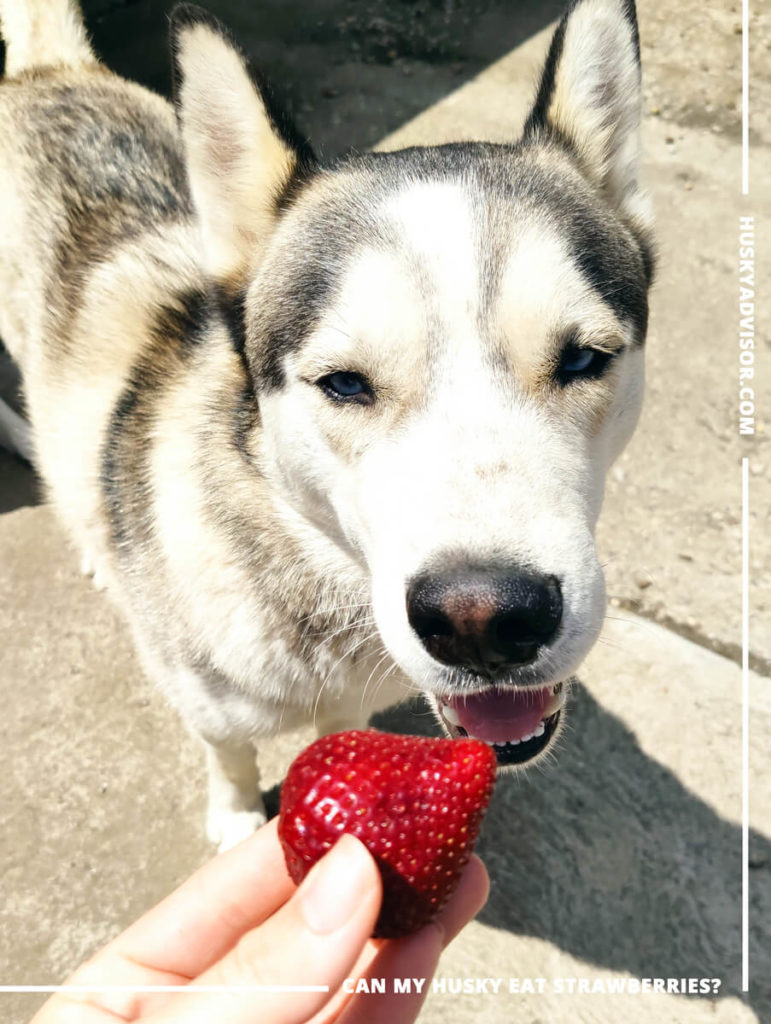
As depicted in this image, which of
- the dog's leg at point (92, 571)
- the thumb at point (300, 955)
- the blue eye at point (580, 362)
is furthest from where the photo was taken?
the dog's leg at point (92, 571)

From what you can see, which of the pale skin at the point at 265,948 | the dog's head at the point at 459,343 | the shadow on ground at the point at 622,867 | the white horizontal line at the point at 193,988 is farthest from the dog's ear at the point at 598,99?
the white horizontal line at the point at 193,988

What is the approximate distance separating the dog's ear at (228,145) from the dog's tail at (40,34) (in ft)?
6.32

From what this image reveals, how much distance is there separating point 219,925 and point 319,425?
3.85 feet

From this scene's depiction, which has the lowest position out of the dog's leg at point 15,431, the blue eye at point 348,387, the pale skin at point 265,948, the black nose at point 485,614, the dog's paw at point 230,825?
the dog's paw at point 230,825

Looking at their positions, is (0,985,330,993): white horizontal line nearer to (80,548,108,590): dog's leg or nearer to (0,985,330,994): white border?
A: (0,985,330,994): white border

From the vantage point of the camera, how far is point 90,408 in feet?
9.80

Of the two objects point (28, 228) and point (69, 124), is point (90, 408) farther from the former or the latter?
point (69, 124)

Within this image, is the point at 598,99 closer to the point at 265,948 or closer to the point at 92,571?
the point at 265,948

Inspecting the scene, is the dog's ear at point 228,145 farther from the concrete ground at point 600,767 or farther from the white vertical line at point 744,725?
the white vertical line at point 744,725

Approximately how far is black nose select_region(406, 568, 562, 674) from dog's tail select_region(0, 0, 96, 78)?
10.7 feet

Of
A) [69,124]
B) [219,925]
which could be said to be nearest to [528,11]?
[69,124]

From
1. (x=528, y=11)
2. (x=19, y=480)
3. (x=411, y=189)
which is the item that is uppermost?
(x=528, y=11)

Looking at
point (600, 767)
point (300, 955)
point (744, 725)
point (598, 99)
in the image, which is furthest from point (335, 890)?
point (744, 725)

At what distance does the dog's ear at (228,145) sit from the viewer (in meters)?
2.10
